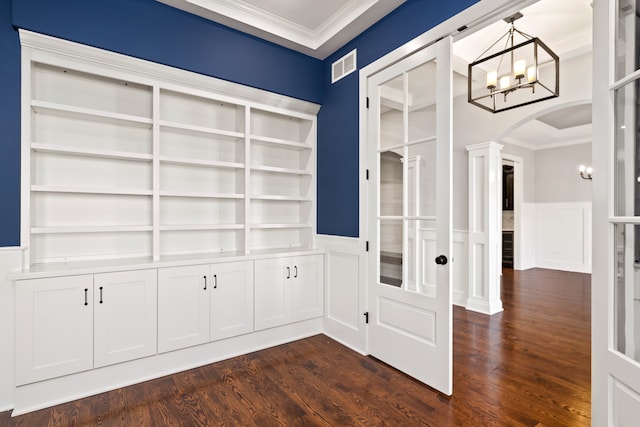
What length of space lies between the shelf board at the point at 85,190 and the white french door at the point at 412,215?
2.02 m

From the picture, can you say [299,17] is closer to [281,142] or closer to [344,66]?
[344,66]

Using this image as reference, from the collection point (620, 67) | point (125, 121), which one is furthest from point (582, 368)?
point (125, 121)

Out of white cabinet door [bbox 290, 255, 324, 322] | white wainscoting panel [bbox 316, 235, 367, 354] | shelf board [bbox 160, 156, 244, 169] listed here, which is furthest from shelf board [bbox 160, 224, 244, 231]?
white wainscoting panel [bbox 316, 235, 367, 354]

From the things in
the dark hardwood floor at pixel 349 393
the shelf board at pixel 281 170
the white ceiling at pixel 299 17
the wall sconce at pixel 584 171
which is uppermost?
the white ceiling at pixel 299 17

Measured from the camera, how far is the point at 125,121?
2.75m

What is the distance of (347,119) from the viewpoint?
3246 millimetres

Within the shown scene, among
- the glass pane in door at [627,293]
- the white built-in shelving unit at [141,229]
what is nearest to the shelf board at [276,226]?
the white built-in shelving unit at [141,229]

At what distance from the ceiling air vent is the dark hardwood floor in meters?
2.77

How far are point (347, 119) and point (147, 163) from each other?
6.40 ft

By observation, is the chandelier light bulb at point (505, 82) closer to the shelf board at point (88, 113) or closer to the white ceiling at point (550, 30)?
the white ceiling at point (550, 30)

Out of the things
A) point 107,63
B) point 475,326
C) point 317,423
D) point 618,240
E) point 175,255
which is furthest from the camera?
point 475,326

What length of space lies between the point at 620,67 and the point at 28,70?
3490mm

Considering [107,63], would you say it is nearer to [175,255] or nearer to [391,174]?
[175,255]

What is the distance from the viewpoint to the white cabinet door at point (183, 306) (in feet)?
8.46
